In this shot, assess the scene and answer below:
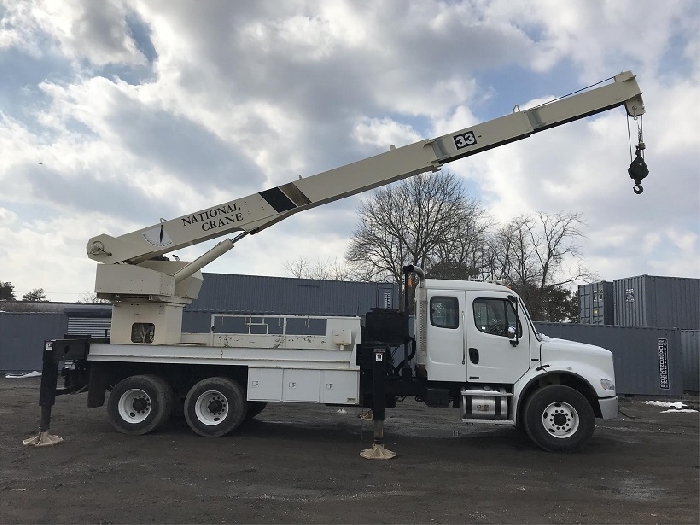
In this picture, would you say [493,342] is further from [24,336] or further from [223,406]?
[24,336]

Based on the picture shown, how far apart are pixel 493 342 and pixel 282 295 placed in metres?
19.7

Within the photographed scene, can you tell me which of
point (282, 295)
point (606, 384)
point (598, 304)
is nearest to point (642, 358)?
point (598, 304)

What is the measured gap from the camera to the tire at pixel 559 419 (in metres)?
8.43

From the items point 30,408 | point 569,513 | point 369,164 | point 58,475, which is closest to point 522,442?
point 569,513

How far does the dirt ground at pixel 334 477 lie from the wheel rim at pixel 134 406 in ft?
1.14

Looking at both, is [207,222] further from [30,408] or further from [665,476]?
[665,476]

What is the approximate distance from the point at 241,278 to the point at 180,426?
58.3ft

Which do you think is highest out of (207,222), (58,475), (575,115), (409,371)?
(575,115)

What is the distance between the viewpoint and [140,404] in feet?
30.9

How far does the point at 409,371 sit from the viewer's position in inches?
365

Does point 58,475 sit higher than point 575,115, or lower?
lower

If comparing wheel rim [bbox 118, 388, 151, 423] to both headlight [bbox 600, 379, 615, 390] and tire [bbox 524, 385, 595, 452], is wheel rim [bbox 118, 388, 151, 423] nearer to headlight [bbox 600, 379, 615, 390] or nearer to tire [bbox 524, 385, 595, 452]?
tire [bbox 524, 385, 595, 452]

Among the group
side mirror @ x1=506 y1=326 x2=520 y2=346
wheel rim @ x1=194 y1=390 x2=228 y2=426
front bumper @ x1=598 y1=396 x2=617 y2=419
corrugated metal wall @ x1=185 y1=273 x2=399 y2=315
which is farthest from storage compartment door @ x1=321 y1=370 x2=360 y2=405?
corrugated metal wall @ x1=185 y1=273 x2=399 y2=315

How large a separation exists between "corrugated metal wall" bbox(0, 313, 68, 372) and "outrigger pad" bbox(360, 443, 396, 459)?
60.5ft
